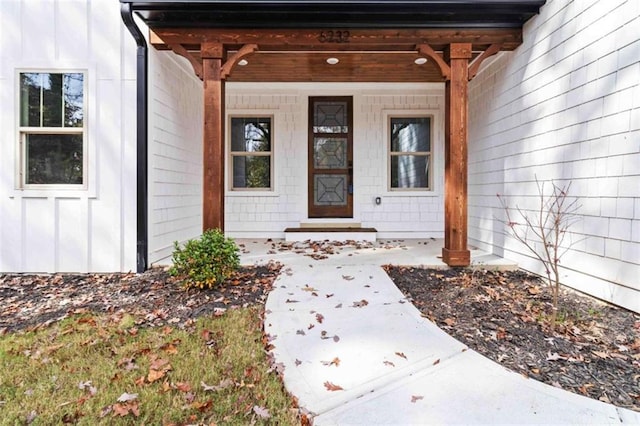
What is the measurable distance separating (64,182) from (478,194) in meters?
5.99

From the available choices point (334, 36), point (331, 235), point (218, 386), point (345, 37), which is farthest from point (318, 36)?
point (218, 386)

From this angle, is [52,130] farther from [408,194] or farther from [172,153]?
[408,194]

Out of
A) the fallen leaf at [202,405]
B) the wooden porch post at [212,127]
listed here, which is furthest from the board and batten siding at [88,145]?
the fallen leaf at [202,405]

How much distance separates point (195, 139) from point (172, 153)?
3.58 ft

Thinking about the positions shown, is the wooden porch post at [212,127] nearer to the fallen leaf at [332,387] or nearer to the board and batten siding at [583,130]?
the fallen leaf at [332,387]

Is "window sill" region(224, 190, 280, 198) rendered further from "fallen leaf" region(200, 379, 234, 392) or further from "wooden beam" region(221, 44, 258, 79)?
"fallen leaf" region(200, 379, 234, 392)

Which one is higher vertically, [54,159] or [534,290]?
[54,159]

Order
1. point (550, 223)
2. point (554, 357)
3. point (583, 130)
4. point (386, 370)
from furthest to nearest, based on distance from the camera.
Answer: point (550, 223) < point (583, 130) < point (554, 357) < point (386, 370)

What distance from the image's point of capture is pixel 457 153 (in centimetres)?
441

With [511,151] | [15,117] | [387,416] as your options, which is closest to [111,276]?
[15,117]

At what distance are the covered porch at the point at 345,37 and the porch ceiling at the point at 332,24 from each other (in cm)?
1

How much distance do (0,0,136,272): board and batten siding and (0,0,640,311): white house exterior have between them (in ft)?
0.04

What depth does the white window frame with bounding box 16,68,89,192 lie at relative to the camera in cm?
436

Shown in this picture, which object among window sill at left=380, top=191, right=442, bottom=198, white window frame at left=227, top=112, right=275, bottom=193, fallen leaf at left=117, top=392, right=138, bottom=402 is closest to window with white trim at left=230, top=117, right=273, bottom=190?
white window frame at left=227, top=112, right=275, bottom=193
